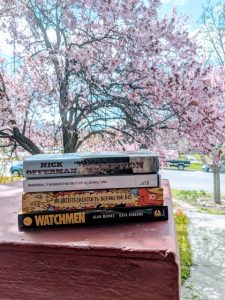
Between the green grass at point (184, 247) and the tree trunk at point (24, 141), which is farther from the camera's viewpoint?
the tree trunk at point (24, 141)

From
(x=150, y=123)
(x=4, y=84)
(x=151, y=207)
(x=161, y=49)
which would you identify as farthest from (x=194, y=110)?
(x=151, y=207)

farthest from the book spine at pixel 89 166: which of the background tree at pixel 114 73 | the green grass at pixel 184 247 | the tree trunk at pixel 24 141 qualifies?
the tree trunk at pixel 24 141

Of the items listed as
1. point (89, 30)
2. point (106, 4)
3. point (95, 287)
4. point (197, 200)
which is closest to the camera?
point (95, 287)

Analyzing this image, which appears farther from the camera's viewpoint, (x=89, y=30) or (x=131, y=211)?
(x=89, y=30)

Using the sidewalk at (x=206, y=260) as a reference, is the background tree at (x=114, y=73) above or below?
above

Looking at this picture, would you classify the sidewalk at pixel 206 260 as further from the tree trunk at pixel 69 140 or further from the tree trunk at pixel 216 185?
the tree trunk at pixel 216 185

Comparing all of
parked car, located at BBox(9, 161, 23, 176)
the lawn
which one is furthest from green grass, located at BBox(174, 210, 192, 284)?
parked car, located at BBox(9, 161, 23, 176)

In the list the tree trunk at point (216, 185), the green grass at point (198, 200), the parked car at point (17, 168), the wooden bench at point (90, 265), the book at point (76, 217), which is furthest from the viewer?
the tree trunk at point (216, 185)

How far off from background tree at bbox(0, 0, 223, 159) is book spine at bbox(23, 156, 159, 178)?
6.60ft

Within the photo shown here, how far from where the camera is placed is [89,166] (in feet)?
2.38

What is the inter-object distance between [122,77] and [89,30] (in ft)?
1.60

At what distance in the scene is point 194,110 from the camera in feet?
8.82

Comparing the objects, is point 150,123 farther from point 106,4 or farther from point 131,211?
point 131,211

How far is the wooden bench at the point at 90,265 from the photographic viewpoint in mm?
565
